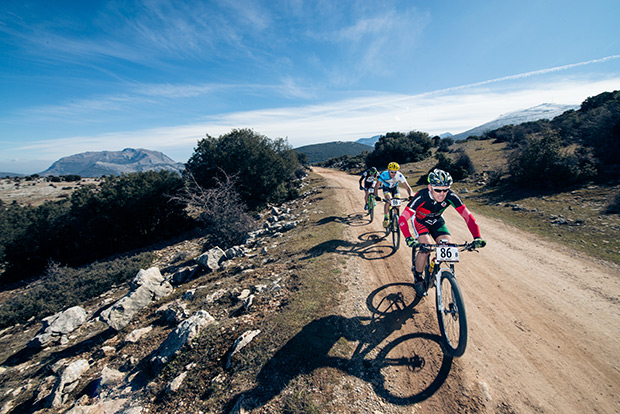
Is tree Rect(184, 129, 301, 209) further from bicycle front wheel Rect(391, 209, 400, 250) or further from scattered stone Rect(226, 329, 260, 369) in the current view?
scattered stone Rect(226, 329, 260, 369)

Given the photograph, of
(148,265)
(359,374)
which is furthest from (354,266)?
(148,265)

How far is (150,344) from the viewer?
6.84 m

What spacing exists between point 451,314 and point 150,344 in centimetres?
799

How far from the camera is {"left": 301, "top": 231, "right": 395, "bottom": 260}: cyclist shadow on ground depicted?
9672 millimetres

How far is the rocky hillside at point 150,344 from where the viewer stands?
5074 millimetres

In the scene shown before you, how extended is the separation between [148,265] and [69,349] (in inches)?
384

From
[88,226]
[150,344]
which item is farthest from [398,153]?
[150,344]

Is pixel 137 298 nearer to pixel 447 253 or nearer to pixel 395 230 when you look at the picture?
pixel 395 230

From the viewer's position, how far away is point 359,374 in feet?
14.7

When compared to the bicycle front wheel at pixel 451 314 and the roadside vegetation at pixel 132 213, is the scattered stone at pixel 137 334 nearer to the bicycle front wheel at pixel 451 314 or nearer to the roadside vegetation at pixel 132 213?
the bicycle front wheel at pixel 451 314

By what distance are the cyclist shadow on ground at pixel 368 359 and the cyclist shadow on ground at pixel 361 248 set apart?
3708 mm

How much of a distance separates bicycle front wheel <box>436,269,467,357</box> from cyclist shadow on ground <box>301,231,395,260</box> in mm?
4262

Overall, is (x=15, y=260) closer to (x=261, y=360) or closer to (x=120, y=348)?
(x=120, y=348)

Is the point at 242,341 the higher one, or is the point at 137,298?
the point at 242,341
